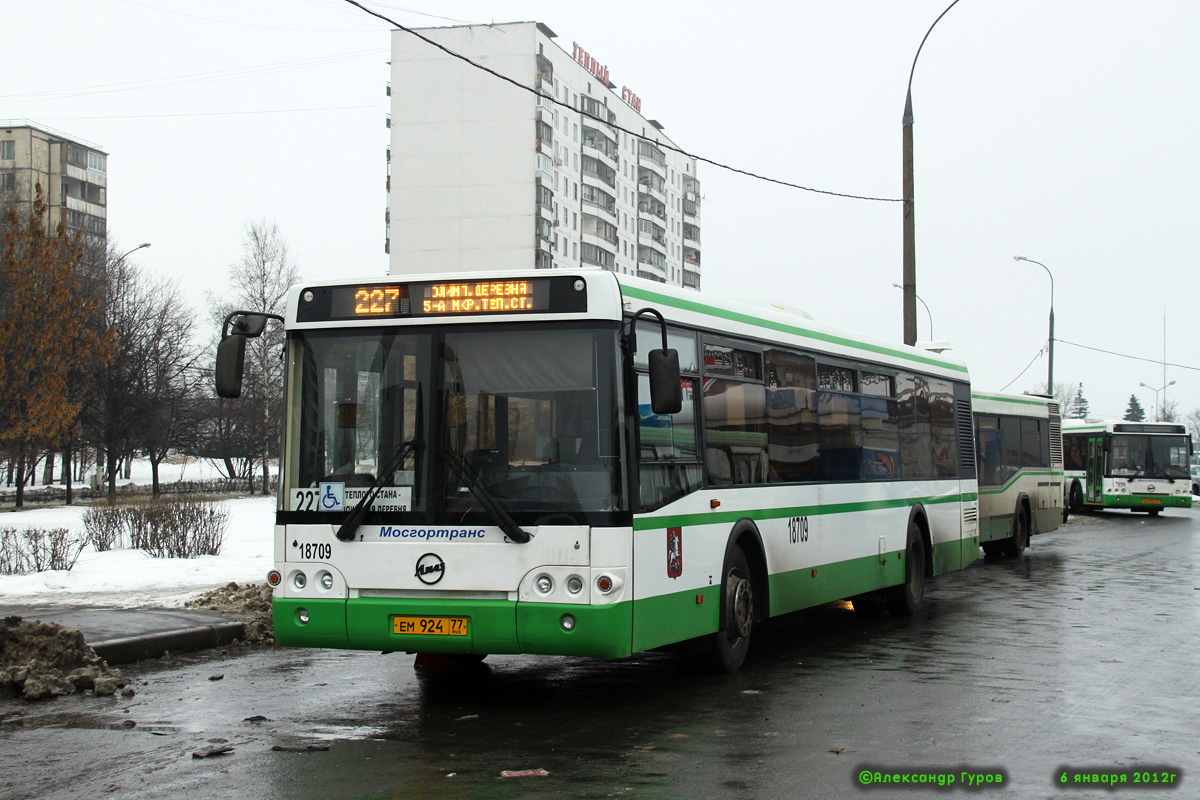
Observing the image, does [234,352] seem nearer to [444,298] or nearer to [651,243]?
[444,298]

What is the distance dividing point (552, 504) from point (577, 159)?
91452 millimetres

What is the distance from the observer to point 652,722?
830 centimetres

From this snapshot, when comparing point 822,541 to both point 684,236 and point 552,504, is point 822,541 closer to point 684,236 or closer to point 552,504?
point 552,504

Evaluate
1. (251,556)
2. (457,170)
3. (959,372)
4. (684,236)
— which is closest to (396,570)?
(959,372)

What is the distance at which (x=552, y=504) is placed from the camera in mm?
8453

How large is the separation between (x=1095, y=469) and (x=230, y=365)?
3812 cm

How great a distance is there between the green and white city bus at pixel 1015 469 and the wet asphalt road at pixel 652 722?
357 inches

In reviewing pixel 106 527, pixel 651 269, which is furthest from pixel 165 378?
pixel 651 269

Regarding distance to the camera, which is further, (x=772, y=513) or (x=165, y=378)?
(x=165, y=378)

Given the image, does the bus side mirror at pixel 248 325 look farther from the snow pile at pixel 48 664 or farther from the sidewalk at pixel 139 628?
the sidewalk at pixel 139 628

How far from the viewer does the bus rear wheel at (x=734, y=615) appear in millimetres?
10008

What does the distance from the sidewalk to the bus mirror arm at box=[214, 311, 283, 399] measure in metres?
3.05

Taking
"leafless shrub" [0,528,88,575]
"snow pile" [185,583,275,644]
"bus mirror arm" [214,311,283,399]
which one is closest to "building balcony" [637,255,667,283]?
"leafless shrub" [0,528,88,575]

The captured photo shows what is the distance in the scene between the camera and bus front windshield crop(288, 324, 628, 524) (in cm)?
850
